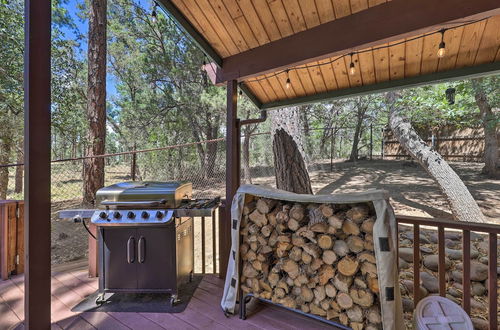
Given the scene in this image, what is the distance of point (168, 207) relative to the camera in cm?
214

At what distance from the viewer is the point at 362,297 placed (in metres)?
1.54

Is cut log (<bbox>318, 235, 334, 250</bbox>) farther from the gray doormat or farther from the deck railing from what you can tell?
the gray doormat

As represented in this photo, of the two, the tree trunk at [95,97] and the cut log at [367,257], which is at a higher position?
the tree trunk at [95,97]

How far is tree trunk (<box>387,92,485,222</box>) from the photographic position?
5078 mm

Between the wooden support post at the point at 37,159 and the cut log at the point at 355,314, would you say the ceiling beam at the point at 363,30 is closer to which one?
→ the wooden support post at the point at 37,159

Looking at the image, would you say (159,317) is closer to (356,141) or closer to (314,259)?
(314,259)

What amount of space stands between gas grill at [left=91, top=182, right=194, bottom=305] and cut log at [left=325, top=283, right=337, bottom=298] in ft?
4.24

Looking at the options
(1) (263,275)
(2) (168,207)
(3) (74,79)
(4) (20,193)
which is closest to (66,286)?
(2) (168,207)

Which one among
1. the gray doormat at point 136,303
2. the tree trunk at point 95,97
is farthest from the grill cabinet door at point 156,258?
the tree trunk at point 95,97

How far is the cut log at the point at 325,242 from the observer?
1.64 meters

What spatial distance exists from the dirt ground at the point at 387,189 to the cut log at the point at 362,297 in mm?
3886

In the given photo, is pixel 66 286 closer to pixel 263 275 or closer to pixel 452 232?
pixel 263 275

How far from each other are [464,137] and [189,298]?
1031 cm

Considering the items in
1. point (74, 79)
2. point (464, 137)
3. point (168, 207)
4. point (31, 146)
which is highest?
point (74, 79)
